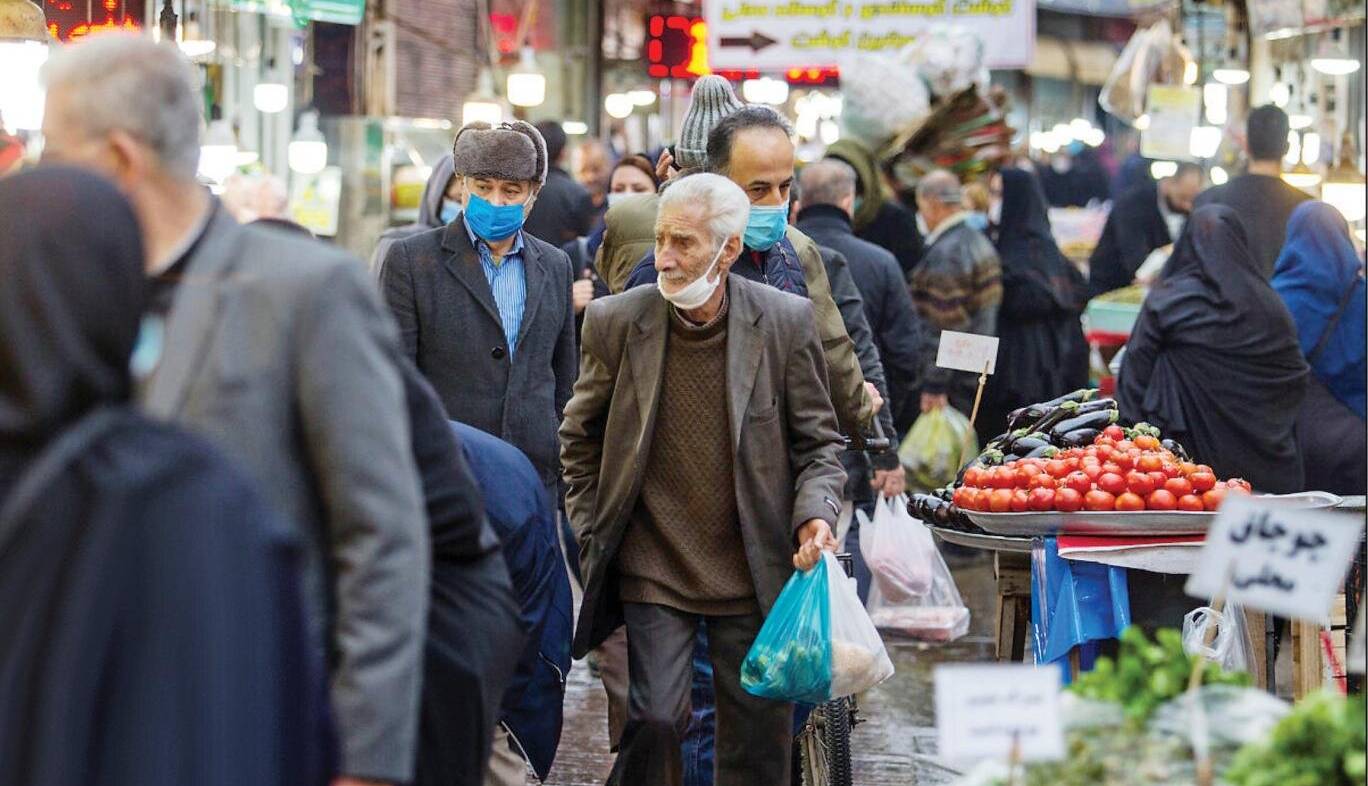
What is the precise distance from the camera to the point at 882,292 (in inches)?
376

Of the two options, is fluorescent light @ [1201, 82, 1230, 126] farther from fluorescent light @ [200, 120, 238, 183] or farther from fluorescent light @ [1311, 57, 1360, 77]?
fluorescent light @ [200, 120, 238, 183]

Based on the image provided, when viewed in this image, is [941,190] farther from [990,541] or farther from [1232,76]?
[1232,76]

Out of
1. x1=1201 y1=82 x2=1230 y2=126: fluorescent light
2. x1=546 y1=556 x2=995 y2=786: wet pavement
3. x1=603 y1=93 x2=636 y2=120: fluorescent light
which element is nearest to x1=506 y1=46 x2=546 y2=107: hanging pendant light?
x1=1201 y1=82 x2=1230 y2=126: fluorescent light

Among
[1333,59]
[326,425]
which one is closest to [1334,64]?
[1333,59]

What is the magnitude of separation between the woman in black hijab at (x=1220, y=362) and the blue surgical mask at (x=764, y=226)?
8.33 ft

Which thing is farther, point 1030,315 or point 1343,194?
point 1030,315

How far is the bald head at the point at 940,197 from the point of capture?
12.1 m

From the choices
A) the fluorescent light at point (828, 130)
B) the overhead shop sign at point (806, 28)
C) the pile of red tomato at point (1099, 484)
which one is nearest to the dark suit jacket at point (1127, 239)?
the overhead shop sign at point (806, 28)

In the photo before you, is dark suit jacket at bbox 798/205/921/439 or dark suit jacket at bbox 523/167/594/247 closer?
dark suit jacket at bbox 798/205/921/439

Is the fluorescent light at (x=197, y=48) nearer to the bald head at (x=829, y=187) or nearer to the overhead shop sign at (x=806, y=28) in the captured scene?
the bald head at (x=829, y=187)

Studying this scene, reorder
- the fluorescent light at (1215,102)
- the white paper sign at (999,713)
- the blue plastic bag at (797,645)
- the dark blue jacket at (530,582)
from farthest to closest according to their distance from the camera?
the fluorescent light at (1215,102), the blue plastic bag at (797,645), the dark blue jacket at (530,582), the white paper sign at (999,713)

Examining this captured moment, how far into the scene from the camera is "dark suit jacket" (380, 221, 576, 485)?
7031mm

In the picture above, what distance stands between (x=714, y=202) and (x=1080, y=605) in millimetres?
1854

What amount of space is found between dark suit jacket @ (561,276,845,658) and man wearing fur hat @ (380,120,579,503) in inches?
48.9
